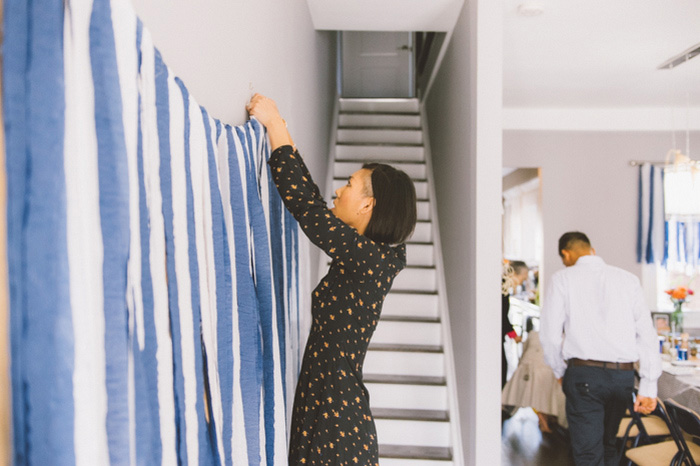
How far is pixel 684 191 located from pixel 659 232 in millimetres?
1447

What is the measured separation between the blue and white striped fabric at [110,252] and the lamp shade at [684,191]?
4429 mm

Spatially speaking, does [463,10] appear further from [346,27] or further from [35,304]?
[35,304]

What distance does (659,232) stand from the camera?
17.9 ft

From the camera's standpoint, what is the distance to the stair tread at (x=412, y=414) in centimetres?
299

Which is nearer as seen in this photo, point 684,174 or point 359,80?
point 684,174

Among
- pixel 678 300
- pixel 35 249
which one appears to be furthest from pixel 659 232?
pixel 35 249

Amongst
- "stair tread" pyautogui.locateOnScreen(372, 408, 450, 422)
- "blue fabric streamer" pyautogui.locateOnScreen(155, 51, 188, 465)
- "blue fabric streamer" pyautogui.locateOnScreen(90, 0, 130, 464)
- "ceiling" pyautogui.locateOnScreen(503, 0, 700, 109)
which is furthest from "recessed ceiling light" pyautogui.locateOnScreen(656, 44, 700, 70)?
"blue fabric streamer" pyautogui.locateOnScreen(90, 0, 130, 464)

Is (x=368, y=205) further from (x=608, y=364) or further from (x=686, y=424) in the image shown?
(x=686, y=424)

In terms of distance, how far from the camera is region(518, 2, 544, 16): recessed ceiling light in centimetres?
299

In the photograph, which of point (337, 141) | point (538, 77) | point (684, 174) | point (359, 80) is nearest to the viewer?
point (684, 174)

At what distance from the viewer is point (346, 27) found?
3.22m

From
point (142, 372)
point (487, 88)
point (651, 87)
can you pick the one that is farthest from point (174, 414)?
point (651, 87)

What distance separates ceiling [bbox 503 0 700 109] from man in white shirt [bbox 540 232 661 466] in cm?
155

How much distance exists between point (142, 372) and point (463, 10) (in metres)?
2.70
